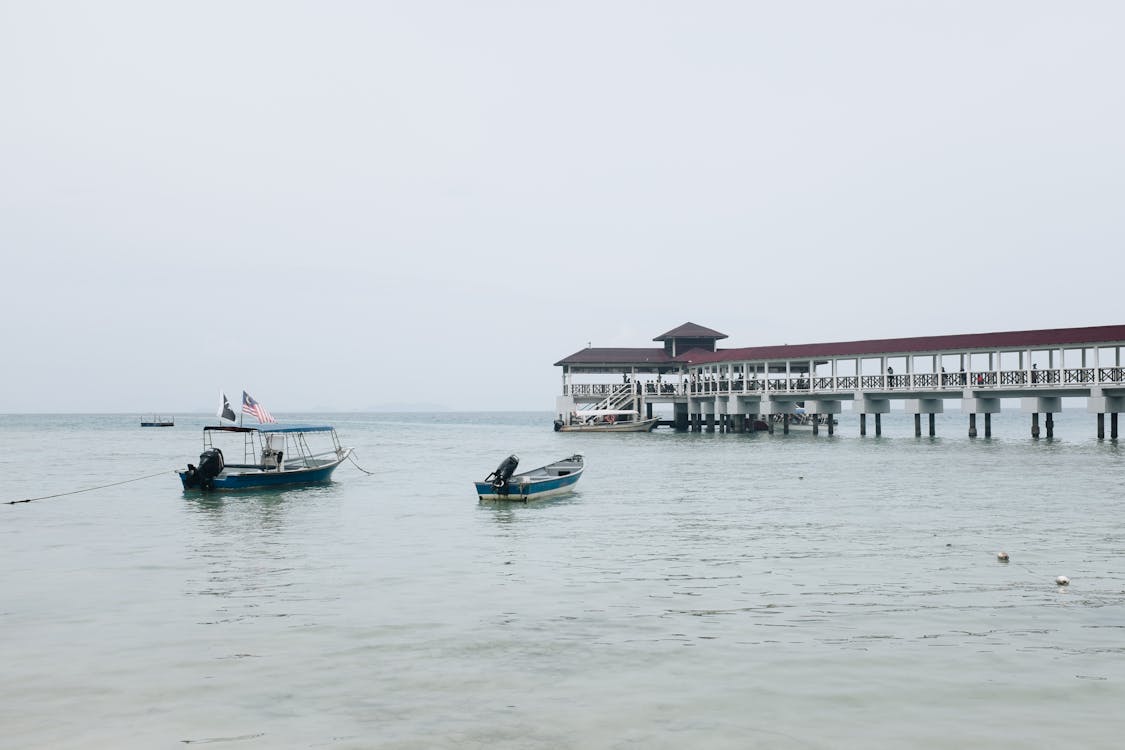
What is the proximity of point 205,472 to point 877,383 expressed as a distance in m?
43.3

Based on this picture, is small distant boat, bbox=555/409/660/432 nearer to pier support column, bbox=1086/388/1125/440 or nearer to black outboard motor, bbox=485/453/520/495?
pier support column, bbox=1086/388/1125/440

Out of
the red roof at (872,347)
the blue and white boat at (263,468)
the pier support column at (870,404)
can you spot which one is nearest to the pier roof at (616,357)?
the red roof at (872,347)

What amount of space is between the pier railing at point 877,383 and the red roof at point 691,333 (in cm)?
424

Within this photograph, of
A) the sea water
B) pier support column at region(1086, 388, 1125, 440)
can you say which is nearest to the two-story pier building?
pier support column at region(1086, 388, 1125, 440)

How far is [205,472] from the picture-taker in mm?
31234

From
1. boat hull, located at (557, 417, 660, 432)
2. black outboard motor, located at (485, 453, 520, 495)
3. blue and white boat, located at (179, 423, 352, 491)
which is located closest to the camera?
black outboard motor, located at (485, 453, 520, 495)

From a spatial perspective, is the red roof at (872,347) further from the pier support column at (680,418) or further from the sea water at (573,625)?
the sea water at (573,625)

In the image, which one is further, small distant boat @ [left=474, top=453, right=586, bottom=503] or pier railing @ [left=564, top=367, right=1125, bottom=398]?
pier railing @ [left=564, top=367, right=1125, bottom=398]

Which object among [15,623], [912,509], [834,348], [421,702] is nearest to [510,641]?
[421,702]

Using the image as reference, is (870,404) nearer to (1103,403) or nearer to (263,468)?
(1103,403)

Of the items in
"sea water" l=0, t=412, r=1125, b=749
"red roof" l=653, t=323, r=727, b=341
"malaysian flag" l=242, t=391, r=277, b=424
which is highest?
"red roof" l=653, t=323, r=727, b=341

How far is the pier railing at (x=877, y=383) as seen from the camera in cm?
5144

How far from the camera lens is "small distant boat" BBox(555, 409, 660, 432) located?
75.6 metres

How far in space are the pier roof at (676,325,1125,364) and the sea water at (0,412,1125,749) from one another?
2703 centimetres
